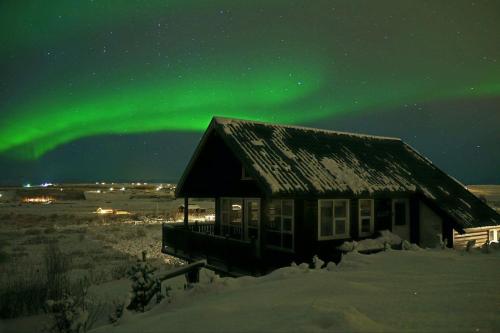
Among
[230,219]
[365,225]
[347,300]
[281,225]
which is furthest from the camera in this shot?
[230,219]

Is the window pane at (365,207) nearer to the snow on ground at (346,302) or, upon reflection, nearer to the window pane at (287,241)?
the window pane at (287,241)

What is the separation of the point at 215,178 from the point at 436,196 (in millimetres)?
A: 10739

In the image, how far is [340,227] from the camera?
53.2 feet

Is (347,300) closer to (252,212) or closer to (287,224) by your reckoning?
(287,224)

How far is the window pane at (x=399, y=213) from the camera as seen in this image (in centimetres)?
1838

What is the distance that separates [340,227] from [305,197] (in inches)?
118

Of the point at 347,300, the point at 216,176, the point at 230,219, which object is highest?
the point at 216,176

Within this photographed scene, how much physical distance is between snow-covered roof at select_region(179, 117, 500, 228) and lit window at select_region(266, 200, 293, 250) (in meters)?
2.10

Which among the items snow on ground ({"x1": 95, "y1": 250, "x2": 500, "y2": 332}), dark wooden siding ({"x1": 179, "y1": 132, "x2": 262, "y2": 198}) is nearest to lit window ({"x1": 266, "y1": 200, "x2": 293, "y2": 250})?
dark wooden siding ({"x1": 179, "y1": 132, "x2": 262, "y2": 198})

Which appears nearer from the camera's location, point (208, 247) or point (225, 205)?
point (208, 247)

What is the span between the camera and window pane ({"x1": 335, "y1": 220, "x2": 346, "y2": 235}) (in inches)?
633

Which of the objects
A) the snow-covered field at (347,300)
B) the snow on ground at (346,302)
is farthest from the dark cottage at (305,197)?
the snow on ground at (346,302)

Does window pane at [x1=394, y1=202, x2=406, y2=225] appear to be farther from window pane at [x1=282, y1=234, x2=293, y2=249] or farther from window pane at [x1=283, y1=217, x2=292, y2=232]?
window pane at [x1=282, y1=234, x2=293, y2=249]

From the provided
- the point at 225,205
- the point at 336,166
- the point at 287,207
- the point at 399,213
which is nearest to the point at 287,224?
the point at 287,207
